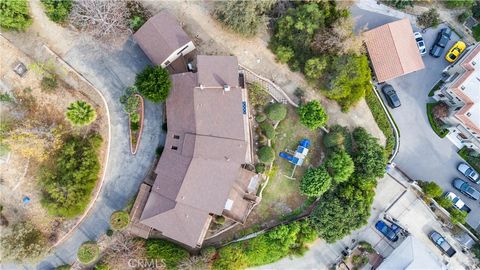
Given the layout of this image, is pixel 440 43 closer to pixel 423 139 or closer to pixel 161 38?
pixel 423 139

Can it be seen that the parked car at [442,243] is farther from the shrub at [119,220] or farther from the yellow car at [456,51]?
the shrub at [119,220]

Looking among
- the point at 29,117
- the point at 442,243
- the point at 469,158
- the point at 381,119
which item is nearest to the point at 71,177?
the point at 29,117

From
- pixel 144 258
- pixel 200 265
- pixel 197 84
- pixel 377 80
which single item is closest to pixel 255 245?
pixel 200 265

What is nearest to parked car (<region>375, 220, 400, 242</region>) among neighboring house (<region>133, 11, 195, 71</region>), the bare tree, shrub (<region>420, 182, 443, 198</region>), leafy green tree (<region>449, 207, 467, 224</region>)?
shrub (<region>420, 182, 443, 198</region>)

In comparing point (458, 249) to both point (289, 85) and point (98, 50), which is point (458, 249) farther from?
point (98, 50)

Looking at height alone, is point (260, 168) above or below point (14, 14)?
below
